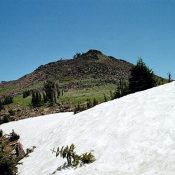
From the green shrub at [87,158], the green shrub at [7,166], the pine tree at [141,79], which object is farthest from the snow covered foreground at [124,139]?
the pine tree at [141,79]

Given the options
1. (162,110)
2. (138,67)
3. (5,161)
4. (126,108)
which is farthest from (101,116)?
(138,67)

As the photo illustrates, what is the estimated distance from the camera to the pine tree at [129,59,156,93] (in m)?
54.6

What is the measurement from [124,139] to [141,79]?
3738 cm

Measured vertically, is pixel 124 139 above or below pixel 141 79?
below

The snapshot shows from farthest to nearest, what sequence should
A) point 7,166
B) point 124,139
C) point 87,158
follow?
point 7,166, point 124,139, point 87,158

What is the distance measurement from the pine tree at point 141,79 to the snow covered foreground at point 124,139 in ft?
90.6

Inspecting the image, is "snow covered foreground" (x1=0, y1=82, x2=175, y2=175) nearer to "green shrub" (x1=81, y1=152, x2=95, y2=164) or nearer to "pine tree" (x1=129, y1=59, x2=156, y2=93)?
"green shrub" (x1=81, y1=152, x2=95, y2=164)

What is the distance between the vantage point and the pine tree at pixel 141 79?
54594 millimetres

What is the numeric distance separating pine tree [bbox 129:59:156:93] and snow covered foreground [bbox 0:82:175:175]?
2761 cm

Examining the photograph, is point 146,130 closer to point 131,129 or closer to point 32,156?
point 131,129

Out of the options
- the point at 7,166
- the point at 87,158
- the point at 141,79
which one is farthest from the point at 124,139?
the point at 141,79

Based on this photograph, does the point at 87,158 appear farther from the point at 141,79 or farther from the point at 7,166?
the point at 141,79

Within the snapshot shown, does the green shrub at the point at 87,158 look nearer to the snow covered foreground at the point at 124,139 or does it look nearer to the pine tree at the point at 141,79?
the snow covered foreground at the point at 124,139

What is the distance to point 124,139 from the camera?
18250 millimetres
